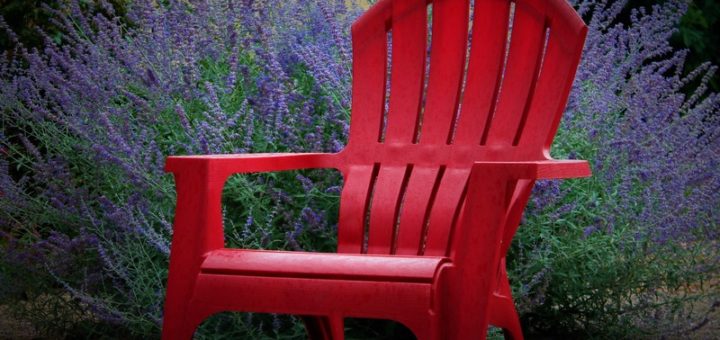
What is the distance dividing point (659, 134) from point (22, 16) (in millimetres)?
3375

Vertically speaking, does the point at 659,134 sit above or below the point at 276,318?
above

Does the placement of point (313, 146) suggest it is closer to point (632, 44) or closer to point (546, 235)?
point (546, 235)

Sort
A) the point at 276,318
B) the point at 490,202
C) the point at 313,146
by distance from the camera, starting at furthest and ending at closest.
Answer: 1. the point at 313,146
2. the point at 276,318
3. the point at 490,202

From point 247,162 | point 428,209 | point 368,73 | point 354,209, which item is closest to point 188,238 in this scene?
point 247,162

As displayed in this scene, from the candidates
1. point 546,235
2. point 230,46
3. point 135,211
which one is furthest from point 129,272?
point 546,235

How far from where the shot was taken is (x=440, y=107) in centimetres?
298

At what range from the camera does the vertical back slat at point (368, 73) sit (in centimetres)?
297

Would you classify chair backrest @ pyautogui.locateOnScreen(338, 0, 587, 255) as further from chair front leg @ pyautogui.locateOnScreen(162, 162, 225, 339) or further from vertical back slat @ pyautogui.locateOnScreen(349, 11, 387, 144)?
chair front leg @ pyautogui.locateOnScreen(162, 162, 225, 339)

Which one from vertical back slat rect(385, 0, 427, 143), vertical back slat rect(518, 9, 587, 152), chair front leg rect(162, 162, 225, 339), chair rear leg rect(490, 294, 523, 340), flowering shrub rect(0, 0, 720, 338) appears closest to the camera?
chair front leg rect(162, 162, 225, 339)

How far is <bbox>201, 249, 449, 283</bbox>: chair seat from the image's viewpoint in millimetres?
2092

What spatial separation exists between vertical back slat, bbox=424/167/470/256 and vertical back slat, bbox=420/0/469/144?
20 cm

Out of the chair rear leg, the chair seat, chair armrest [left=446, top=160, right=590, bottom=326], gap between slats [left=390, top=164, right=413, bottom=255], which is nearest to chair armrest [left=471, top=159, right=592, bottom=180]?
chair armrest [left=446, top=160, right=590, bottom=326]

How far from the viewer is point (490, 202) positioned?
2072 millimetres

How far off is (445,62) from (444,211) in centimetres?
51
